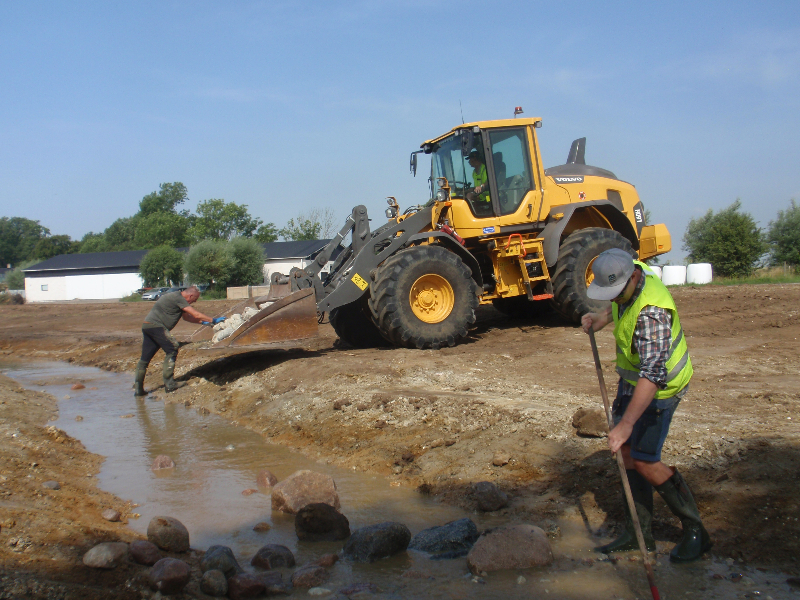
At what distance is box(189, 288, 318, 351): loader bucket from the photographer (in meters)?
9.29

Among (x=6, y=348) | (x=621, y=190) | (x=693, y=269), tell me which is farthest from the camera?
(x=693, y=269)

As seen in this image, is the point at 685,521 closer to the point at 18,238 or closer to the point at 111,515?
the point at 111,515

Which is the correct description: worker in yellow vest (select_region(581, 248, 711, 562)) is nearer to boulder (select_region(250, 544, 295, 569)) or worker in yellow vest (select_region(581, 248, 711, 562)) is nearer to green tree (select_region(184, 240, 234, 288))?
boulder (select_region(250, 544, 295, 569))

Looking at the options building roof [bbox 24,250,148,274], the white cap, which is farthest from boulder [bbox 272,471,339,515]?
building roof [bbox 24,250,148,274]

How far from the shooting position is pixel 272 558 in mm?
4059

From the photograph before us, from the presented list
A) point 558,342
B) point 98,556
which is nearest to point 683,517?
point 98,556

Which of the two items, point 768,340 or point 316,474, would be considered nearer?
point 316,474

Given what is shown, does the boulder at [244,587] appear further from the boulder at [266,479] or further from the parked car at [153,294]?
the parked car at [153,294]

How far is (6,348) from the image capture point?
18.7 m

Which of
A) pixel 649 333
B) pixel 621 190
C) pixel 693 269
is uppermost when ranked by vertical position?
pixel 621 190

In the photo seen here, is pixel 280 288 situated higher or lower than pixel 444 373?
higher

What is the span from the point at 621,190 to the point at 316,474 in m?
8.96

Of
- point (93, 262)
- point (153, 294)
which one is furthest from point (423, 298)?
Answer: point (93, 262)

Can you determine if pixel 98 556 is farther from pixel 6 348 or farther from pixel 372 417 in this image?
pixel 6 348
